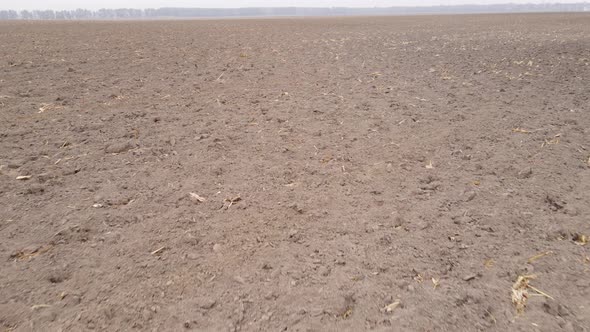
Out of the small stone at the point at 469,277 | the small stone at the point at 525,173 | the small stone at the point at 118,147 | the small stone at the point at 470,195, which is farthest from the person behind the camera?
the small stone at the point at 118,147

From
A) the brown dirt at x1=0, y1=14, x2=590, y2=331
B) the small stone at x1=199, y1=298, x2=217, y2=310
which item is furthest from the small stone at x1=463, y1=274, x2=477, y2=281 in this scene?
the small stone at x1=199, y1=298, x2=217, y2=310

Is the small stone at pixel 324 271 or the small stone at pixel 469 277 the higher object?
the small stone at pixel 469 277

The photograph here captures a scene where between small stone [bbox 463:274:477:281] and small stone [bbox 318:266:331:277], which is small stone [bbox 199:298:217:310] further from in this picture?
small stone [bbox 463:274:477:281]

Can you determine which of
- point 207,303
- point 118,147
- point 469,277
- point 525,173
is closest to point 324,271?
point 207,303

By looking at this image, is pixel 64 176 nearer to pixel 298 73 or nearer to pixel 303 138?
pixel 303 138

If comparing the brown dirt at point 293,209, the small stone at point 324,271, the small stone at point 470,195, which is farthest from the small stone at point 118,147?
the small stone at point 470,195

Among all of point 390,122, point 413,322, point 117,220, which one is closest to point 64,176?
point 117,220

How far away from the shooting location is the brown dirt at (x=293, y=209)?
7.54 feet

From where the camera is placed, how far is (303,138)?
496cm

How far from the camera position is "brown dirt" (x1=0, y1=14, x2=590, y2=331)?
230 cm

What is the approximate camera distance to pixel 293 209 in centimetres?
336

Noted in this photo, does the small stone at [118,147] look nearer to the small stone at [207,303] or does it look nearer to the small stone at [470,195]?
the small stone at [207,303]

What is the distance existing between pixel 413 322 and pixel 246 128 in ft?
12.2

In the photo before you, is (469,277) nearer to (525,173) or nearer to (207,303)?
(207,303)
